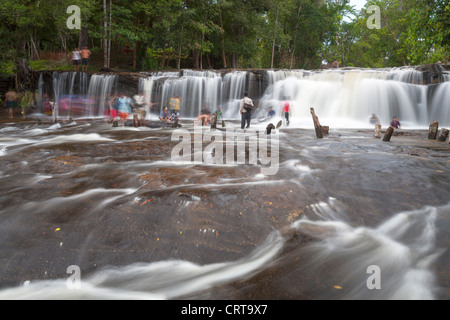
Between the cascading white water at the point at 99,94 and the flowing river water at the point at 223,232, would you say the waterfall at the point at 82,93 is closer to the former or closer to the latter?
the cascading white water at the point at 99,94

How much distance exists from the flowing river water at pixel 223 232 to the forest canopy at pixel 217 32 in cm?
1254

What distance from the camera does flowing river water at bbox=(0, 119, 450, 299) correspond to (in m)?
3.24

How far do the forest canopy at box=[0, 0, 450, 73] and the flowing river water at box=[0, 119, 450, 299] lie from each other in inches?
494

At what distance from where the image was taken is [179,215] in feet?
14.5

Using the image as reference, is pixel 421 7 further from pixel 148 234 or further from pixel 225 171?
pixel 148 234

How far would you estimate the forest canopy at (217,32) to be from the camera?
20781 millimetres

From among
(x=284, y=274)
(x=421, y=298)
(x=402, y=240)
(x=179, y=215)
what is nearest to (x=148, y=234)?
(x=179, y=215)

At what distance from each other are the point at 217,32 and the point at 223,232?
95.2ft

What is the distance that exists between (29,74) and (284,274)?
88.2 feet

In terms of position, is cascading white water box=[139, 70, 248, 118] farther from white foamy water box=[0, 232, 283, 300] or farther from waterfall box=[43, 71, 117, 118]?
white foamy water box=[0, 232, 283, 300]

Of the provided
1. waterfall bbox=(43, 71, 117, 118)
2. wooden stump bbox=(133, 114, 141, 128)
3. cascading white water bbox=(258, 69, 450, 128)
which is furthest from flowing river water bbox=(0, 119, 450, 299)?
waterfall bbox=(43, 71, 117, 118)

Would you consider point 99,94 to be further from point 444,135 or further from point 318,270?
point 318,270

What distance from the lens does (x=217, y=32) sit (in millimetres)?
29516

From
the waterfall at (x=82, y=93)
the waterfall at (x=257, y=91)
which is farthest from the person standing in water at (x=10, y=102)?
the waterfall at (x=82, y=93)
